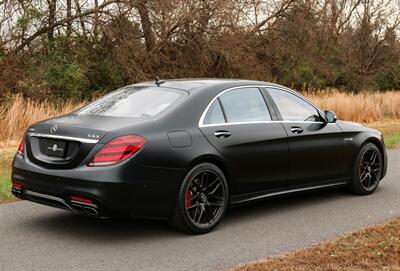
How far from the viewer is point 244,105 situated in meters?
6.87

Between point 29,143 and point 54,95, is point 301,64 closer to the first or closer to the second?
point 54,95

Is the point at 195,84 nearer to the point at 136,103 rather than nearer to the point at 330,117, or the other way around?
the point at 136,103

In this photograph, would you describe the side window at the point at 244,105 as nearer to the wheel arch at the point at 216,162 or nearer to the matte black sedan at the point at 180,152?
the matte black sedan at the point at 180,152

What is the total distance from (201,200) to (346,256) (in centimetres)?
161

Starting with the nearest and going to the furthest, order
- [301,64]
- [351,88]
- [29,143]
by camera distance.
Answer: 1. [29,143]
2. [301,64]
3. [351,88]

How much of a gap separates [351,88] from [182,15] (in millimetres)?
18367

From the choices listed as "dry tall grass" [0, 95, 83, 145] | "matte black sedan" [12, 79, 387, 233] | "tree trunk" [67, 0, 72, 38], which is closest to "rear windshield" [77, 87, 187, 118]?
"matte black sedan" [12, 79, 387, 233]

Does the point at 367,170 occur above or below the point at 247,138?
below

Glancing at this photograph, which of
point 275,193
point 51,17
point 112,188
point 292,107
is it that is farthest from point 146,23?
point 112,188

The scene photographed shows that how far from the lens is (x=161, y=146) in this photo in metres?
5.84

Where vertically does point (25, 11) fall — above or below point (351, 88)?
above

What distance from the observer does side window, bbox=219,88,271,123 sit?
6684 mm

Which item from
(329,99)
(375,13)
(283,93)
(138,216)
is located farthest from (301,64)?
(138,216)

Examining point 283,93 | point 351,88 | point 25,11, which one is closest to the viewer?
point 283,93
